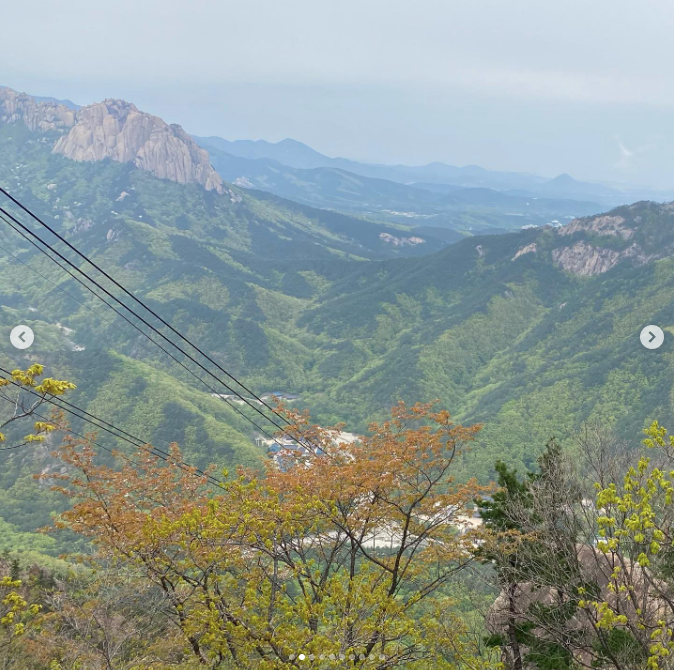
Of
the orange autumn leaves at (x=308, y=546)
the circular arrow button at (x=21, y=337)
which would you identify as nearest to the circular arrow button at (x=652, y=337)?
the orange autumn leaves at (x=308, y=546)

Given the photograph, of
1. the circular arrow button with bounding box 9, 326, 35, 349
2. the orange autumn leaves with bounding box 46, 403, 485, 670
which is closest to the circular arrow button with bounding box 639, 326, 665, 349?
the orange autumn leaves with bounding box 46, 403, 485, 670

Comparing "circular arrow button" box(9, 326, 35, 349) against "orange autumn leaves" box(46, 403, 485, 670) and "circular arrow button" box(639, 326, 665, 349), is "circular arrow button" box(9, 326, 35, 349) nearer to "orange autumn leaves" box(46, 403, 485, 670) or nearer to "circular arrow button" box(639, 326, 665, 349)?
"circular arrow button" box(639, 326, 665, 349)

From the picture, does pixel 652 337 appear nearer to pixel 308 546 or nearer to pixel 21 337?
pixel 308 546

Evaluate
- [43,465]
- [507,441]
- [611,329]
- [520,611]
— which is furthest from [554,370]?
[520,611]

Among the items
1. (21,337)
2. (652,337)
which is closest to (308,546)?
(652,337)

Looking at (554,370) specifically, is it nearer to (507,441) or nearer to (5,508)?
(507,441)

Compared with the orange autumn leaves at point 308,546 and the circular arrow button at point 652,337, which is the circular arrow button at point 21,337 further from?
the orange autumn leaves at point 308,546
